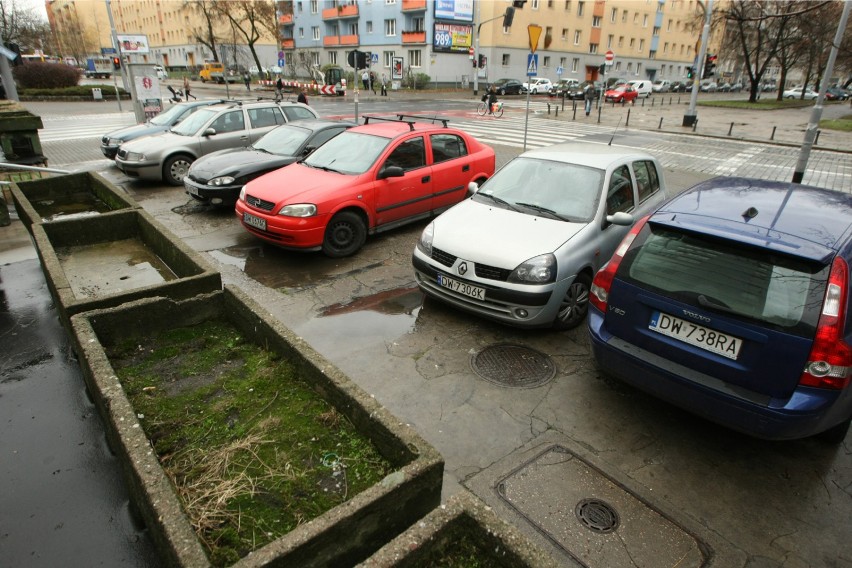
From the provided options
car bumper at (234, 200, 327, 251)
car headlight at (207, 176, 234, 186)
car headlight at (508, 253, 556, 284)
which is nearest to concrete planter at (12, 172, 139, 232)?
car headlight at (207, 176, 234, 186)

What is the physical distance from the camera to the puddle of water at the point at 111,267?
5.44 meters

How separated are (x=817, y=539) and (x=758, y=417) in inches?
28.8

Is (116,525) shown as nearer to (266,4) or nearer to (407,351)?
(407,351)

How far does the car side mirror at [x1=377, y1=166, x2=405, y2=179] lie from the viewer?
23.8 feet

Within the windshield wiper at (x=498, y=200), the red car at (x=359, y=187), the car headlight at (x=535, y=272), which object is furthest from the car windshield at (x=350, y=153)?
the car headlight at (x=535, y=272)

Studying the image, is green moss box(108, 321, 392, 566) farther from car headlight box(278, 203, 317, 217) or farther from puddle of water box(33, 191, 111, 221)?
puddle of water box(33, 191, 111, 221)

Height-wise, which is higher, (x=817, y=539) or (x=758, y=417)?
(x=758, y=417)

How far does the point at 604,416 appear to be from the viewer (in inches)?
160

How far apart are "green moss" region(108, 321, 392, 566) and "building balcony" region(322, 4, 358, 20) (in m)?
60.0

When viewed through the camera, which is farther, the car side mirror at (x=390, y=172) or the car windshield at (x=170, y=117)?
the car windshield at (x=170, y=117)

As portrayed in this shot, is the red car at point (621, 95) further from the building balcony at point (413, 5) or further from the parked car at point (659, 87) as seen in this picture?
the building balcony at point (413, 5)

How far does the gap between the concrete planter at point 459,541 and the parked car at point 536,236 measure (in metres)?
2.94

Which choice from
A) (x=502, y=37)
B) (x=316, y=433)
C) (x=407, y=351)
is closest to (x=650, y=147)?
(x=407, y=351)

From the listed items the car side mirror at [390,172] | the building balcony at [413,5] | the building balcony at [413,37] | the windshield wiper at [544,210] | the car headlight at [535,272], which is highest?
the building balcony at [413,5]
